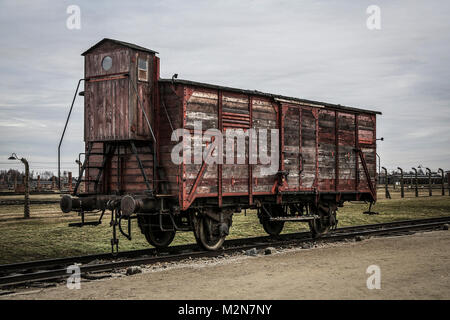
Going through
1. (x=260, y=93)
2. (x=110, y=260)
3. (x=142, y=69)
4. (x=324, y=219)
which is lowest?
(x=110, y=260)

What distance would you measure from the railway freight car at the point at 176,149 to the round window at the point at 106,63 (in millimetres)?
28

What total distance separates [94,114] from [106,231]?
595cm

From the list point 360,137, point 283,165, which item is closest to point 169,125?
point 283,165

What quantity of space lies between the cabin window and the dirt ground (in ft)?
15.1

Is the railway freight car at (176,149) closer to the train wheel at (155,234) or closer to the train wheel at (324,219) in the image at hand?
the train wheel at (155,234)

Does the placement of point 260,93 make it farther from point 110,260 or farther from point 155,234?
point 110,260

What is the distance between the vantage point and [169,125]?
12.0 meters

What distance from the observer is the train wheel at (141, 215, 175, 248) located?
1312 centimetres

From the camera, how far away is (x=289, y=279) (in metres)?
8.73

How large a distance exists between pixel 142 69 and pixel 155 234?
14.8ft

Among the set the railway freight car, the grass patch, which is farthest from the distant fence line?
the railway freight car

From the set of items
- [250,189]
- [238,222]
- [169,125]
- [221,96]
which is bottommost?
[238,222]

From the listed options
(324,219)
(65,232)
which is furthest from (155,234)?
(324,219)
